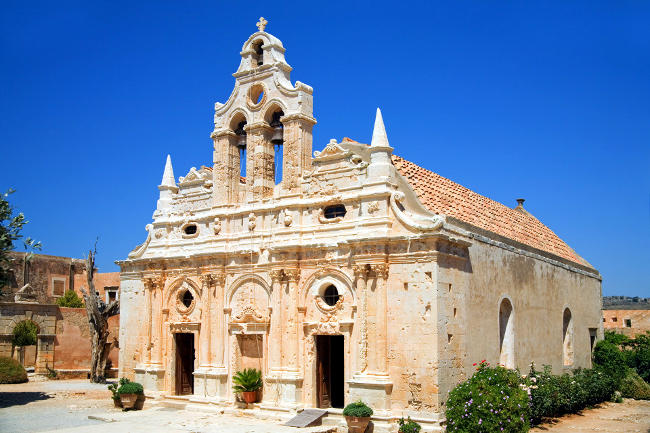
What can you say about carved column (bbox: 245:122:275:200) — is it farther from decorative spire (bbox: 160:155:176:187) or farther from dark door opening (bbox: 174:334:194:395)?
dark door opening (bbox: 174:334:194:395)

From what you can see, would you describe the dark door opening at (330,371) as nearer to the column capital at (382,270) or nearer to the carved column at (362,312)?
the carved column at (362,312)

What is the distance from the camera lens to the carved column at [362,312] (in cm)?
1620

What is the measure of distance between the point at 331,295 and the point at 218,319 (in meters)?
4.14

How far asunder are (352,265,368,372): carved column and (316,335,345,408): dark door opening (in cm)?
154

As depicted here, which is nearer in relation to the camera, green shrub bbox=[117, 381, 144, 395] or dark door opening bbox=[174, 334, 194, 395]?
green shrub bbox=[117, 381, 144, 395]

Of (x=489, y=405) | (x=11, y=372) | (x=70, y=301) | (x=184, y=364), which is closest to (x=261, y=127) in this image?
(x=184, y=364)

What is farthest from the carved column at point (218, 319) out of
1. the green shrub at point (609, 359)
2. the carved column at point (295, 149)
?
the green shrub at point (609, 359)

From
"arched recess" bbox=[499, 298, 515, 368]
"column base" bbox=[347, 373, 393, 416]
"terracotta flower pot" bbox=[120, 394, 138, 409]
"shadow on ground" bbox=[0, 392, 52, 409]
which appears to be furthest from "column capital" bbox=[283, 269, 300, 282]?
"shadow on ground" bbox=[0, 392, 52, 409]

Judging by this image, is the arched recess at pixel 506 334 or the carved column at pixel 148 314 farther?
the carved column at pixel 148 314

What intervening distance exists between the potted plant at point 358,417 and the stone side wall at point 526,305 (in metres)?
2.94

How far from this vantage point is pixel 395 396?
15625 millimetres

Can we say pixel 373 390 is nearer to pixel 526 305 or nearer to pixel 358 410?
pixel 358 410

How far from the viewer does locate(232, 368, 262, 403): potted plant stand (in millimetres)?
17969

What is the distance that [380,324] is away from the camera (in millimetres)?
16094
